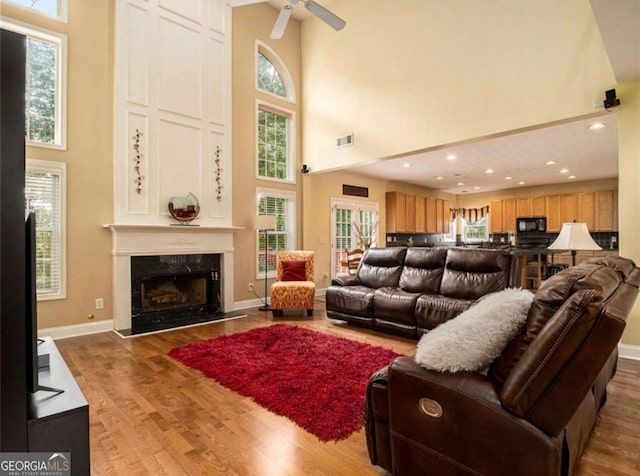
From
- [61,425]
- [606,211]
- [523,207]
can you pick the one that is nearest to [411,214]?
[523,207]

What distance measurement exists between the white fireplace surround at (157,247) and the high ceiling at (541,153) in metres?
3.23

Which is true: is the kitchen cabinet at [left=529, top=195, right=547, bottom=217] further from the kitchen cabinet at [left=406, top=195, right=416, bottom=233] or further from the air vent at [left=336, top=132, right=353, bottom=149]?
the air vent at [left=336, top=132, right=353, bottom=149]

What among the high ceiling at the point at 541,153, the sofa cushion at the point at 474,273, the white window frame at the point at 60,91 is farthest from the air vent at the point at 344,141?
the white window frame at the point at 60,91

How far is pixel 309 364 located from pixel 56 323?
326 centimetres

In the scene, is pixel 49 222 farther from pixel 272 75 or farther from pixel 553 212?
pixel 553 212

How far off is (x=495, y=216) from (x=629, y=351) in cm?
778

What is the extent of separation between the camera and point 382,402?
64.2 inches

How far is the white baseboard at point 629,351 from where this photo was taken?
10.9 ft

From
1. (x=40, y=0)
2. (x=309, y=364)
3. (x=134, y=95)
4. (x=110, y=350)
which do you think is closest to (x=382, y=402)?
(x=309, y=364)

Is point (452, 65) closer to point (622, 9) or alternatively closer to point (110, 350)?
point (622, 9)

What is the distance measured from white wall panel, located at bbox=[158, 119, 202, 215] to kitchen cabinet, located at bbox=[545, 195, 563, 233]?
908 centimetres

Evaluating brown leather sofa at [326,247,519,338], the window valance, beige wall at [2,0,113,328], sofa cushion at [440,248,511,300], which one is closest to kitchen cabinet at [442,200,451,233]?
the window valance

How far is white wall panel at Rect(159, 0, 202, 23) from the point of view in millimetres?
5094

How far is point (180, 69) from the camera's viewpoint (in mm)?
5211
